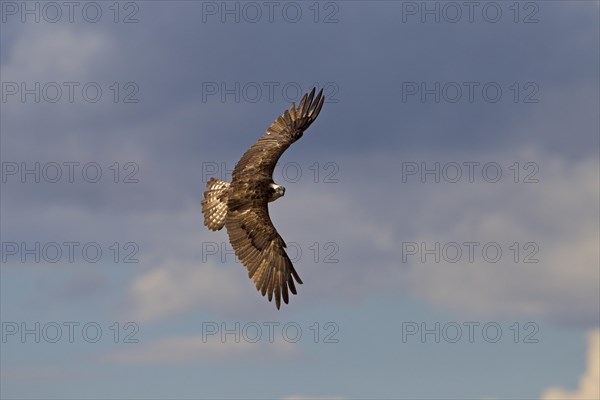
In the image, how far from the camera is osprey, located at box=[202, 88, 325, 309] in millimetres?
28094

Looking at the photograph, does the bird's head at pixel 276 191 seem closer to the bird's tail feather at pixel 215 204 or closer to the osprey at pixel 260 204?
the osprey at pixel 260 204

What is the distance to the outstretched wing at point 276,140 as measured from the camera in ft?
102

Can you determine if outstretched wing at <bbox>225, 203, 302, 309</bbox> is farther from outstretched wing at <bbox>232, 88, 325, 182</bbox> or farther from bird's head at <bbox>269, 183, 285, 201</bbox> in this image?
outstretched wing at <bbox>232, 88, 325, 182</bbox>

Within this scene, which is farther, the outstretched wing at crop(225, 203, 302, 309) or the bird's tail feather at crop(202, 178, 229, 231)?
the bird's tail feather at crop(202, 178, 229, 231)

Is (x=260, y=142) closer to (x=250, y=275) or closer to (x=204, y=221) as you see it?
(x=204, y=221)

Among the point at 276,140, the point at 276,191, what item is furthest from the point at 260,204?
the point at 276,140

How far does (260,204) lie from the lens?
98.4ft

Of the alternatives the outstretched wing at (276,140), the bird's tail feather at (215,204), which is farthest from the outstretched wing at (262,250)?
the outstretched wing at (276,140)

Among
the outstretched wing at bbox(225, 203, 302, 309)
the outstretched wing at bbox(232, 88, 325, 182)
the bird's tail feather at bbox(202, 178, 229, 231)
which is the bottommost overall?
the outstretched wing at bbox(225, 203, 302, 309)

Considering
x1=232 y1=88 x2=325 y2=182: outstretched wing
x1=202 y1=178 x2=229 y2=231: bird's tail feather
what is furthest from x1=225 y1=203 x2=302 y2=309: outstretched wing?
x1=232 y1=88 x2=325 y2=182: outstretched wing

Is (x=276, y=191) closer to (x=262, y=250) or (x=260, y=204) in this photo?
(x=260, y=204)

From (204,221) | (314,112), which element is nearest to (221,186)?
(204,221)

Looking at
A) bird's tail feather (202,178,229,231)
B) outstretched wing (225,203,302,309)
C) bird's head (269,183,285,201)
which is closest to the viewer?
outstretched wing (225,203,302,309)

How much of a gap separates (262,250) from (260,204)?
180 centimetres
